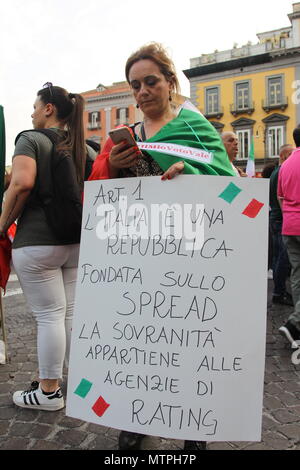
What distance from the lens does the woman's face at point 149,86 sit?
1.78 meters

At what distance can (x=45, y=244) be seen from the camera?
219 centimetres

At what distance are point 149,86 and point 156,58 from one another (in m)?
0.12

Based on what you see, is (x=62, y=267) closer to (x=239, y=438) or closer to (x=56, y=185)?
(x=56, y=185)

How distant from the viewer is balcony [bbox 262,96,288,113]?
29.3 metres

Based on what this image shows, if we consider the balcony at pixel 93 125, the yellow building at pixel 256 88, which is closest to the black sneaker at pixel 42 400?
the yellow building at pixel 256 88

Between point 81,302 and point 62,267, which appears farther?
point 62,267

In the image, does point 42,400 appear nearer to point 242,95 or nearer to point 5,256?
point 5,256

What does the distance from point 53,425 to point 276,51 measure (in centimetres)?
3209

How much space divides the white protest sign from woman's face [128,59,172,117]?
401 mm

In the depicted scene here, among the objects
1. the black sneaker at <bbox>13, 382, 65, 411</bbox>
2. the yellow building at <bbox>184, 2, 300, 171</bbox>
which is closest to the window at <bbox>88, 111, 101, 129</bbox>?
the yellow building at <bbox>184, 2, 300, 171</bbox>

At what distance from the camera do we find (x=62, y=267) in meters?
2.41

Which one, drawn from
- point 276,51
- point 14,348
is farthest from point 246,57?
point 14,348

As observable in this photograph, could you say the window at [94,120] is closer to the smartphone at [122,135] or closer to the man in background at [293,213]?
the man in background at [293,213]

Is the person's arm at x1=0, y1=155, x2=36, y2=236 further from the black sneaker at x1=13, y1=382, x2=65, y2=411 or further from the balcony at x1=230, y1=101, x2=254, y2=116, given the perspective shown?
the balcony at x1=230, y1=101, x2=254, y2=116
